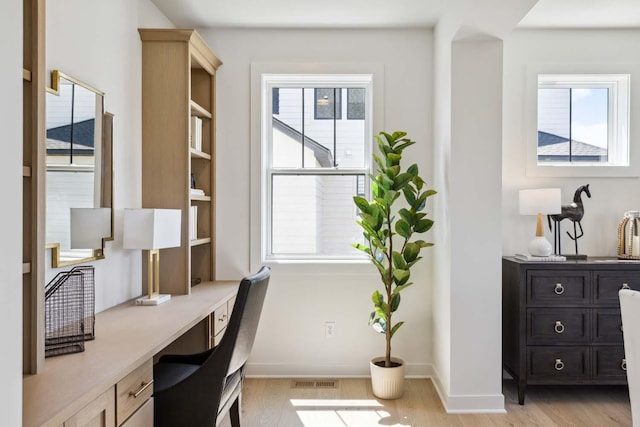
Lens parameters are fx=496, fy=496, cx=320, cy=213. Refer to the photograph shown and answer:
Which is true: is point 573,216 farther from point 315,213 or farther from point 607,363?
point 315,213

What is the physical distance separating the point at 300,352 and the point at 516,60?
108 inches

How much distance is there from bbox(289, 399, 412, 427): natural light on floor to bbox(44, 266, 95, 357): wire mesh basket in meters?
1.56

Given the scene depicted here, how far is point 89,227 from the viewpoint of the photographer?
2436 mm

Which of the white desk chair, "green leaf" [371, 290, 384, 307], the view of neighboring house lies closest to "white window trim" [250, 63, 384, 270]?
the view of neighboring house

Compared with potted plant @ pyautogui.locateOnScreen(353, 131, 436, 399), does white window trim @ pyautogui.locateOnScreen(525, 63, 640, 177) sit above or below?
above

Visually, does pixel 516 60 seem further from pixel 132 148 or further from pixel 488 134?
pixel 132 148

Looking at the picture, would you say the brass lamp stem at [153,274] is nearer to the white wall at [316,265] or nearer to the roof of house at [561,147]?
the white wall at [316,265]

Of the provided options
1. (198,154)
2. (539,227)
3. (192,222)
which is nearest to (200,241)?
(192,222)

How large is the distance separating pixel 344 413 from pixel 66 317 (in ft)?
6.12

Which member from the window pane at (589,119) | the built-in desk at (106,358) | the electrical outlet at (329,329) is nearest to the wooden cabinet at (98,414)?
the built-in desk at (106,358)

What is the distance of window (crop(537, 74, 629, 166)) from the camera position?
12.5 feet

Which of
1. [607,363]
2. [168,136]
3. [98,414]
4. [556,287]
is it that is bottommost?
[607,363]

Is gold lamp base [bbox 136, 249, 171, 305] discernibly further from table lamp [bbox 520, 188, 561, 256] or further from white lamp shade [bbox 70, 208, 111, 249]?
table lamp [bbox 520, 188, 561, 256]

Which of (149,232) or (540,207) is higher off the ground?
(540,207)
